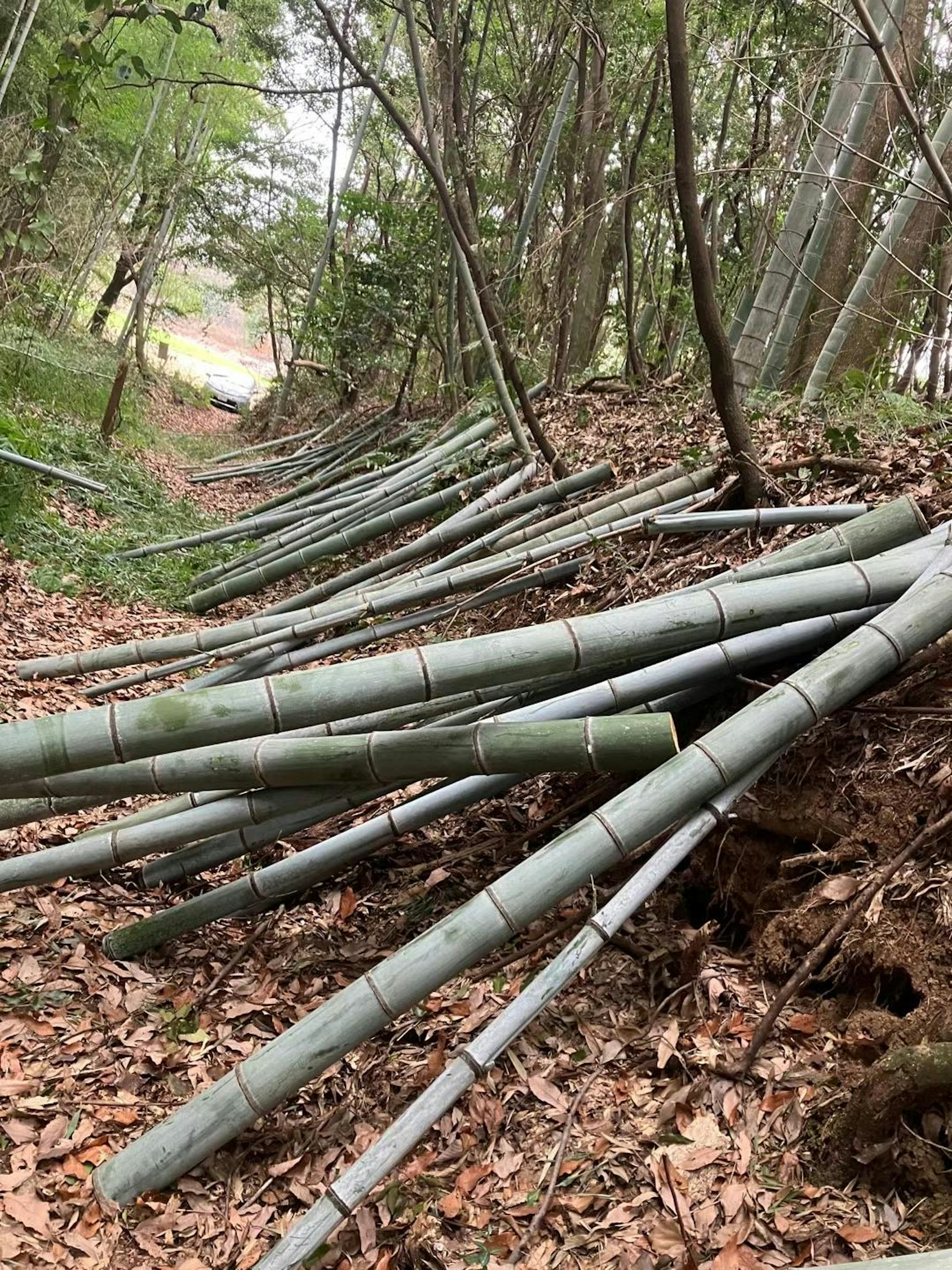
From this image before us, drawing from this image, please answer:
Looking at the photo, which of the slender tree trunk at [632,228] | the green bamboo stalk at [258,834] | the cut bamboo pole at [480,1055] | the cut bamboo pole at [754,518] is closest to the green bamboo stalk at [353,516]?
the slender tree trunk at [632,228]

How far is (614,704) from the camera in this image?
8.46ft

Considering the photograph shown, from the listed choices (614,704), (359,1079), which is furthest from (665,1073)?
(614,704)

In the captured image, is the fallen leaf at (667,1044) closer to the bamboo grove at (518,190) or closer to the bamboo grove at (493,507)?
the bamboo grove at (493,507)

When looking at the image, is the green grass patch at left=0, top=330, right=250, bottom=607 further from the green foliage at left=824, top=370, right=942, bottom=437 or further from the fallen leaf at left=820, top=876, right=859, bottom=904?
the fallen leaf at left=820, top=876, right=859, bottom=904

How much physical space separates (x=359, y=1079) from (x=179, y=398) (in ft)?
54.6

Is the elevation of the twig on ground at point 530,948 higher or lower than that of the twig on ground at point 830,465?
lower

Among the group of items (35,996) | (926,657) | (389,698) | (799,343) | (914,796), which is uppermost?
(799,343)

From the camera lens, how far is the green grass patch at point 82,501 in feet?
18.9

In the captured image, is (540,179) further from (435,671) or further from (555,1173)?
(555,1173)

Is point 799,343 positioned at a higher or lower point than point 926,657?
higher

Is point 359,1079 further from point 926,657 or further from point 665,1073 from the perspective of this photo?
point 926,657

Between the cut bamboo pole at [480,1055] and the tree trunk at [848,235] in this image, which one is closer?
the cut bamboo pole at [480,1055]

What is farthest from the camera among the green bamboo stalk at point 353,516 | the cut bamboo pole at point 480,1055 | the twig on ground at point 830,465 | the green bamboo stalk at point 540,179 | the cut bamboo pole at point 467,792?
the green bamboo stalk at point 540,179

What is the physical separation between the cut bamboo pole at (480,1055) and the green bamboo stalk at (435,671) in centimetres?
51
